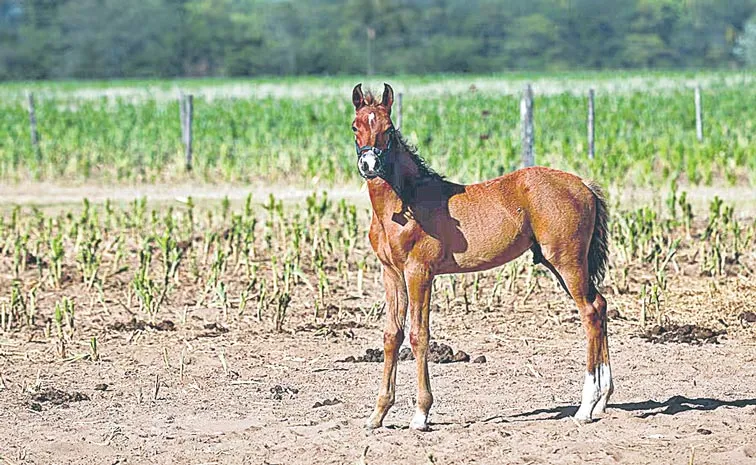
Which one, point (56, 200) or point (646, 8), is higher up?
point (646, 8)

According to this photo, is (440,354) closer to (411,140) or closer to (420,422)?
(420,422)

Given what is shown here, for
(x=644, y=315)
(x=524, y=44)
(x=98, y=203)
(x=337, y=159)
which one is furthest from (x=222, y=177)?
(x=524, y=44)

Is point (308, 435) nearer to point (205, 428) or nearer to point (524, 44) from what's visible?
point (205, 428)

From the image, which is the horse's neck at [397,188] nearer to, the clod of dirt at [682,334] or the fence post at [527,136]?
the clod of dirt at [682,334]

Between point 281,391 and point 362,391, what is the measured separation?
1.74 feet

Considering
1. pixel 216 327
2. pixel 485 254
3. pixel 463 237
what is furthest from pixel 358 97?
pixel 216 327

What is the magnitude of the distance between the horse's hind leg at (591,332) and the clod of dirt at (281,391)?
1936 millimetres

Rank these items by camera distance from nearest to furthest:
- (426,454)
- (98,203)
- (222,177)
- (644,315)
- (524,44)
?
(426,454) → (644,315) → (98,203) → (222,177) → (524,44)

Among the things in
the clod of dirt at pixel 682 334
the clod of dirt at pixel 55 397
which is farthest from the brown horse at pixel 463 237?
the clod of dirt at pixel 682 334

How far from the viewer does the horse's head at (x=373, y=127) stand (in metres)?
6.53

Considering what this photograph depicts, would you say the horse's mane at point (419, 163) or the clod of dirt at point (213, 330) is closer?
the horse's mane at point (419, 163)

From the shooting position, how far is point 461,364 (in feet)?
28.7

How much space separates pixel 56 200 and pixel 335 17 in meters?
120

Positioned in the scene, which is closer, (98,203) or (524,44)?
(98,203)
